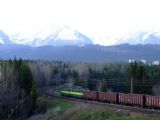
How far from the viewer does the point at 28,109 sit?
101 m

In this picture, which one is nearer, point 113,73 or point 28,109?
point 28,109

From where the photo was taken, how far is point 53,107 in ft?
304

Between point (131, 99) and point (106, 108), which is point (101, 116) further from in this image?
point (131, 99)

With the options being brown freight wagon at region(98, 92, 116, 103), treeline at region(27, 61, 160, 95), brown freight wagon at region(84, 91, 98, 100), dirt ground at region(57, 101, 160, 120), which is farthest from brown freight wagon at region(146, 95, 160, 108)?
treeline at region(27, 61, 160, 95)

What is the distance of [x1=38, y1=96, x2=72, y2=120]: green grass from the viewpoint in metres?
78.4

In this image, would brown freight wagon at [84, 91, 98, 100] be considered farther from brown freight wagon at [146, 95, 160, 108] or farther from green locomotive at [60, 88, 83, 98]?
brown freight wagon at [146, 95, 160, 108]

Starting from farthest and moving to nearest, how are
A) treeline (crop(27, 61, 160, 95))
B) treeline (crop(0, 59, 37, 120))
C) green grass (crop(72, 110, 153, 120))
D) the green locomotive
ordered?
1. treeline (crop(27, 61, 160, 95))
2. the green locomotive
3. treeline (crop(0, 59, 37, 120))
4. green grass (crop(72, 110, 153, 120))

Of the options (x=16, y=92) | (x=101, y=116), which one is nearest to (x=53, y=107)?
(x=16, y=92)

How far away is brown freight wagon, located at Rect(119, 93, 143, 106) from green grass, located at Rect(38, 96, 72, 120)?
11275 mm

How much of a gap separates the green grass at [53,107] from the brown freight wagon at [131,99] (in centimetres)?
1128

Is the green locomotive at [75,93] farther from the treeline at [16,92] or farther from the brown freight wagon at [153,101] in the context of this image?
the brown freight wagon at [153,101]

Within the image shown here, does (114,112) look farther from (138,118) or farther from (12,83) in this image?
(12,83)

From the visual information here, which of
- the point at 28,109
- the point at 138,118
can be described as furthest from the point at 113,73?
the point at 138,118

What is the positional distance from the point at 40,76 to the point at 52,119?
90.5 meters
